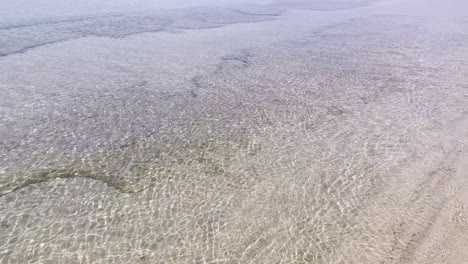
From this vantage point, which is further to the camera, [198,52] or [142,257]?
[198,52]

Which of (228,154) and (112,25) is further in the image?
(112,25)

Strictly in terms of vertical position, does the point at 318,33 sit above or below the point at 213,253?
above

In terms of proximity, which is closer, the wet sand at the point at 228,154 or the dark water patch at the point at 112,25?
the wet sand at the point at 228,154

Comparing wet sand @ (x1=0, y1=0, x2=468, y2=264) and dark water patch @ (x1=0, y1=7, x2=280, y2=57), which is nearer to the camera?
wet sand @ (x1=0, y1=0, x2=468, y2=264)

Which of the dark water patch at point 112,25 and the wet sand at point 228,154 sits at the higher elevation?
the dark water patch at point 112,25

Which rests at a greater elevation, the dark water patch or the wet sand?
the dark water patch

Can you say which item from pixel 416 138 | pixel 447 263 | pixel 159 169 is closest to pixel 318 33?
pixel 416 138

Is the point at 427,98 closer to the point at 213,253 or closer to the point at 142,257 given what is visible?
the point at 213,253

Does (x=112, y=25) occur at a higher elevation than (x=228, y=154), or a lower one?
higher
